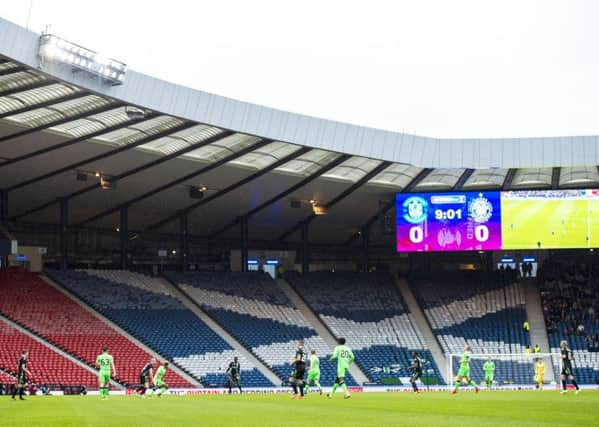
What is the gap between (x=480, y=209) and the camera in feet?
164

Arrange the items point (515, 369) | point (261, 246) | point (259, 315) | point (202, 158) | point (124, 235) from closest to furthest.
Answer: point (202, 158), point (515, 369), point (259, 315), point (124, 235), point (261, 246)

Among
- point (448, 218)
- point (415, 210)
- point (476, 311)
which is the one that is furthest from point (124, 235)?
point (476, 311)

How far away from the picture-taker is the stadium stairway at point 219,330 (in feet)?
161

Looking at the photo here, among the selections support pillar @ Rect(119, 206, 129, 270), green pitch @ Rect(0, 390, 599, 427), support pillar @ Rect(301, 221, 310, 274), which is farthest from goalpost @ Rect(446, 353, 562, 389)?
→ green pitch @ Rect(0, 390, 599, 427)

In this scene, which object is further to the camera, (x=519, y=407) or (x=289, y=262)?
(x=289, y=262)

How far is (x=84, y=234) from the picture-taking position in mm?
56062

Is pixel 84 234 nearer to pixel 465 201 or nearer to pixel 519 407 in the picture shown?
pixel 465 201

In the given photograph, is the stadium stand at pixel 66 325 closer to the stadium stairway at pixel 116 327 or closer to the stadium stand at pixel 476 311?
the stadium stairway at pixel 116 327

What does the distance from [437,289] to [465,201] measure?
10.1 meters

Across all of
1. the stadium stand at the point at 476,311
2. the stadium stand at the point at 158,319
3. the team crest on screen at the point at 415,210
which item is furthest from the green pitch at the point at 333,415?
the stadium stand at the point at 476,311

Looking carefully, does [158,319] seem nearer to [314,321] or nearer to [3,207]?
[314,321]

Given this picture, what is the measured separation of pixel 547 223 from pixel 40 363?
24590mm

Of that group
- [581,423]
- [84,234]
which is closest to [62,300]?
[84,234]

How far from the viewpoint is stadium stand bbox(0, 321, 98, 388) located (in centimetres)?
4103
